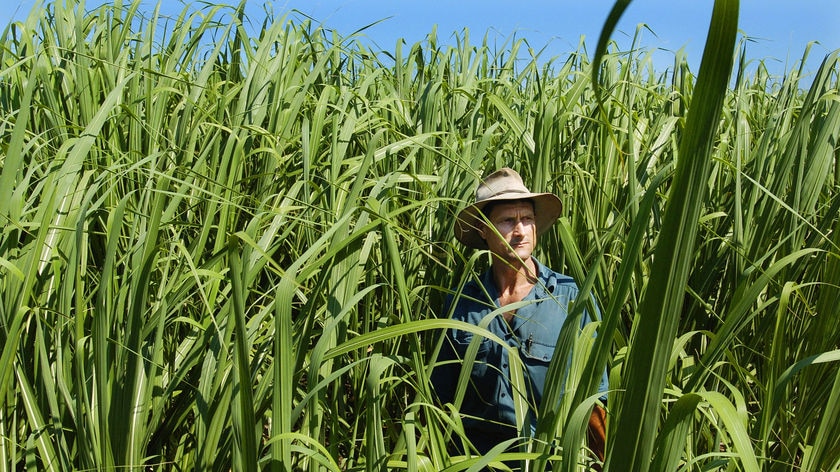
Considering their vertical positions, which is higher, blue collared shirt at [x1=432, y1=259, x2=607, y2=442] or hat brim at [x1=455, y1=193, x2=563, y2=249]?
hat brim at [x1=455, y1=193, x2=563, y2=249]

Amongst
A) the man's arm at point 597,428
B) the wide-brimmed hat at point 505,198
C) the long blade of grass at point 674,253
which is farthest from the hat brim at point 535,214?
the long blade of grass at point 674,253

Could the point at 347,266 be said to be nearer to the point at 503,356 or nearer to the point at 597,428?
the point at 503,356

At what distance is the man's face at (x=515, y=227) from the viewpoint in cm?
218

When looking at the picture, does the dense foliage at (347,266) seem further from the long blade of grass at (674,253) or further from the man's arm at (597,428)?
the man's arm at (597,428)

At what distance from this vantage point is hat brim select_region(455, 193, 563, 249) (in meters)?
2.15

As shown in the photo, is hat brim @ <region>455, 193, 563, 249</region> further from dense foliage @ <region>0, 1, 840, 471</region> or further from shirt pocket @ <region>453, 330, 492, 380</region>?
shirt pocket @ <region>453, 330, 492, 380</region>

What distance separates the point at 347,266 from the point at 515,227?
79 centimetres

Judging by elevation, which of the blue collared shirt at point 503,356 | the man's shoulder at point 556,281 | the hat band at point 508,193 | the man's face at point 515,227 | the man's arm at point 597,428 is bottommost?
the man's arm at point 597,428

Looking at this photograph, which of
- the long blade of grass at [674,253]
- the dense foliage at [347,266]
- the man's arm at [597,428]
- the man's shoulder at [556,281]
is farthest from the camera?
the man's shoulder at [556,281]

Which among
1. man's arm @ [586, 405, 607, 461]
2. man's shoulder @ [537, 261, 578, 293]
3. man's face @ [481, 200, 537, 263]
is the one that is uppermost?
man's face @ [481, 200, 537, 263]

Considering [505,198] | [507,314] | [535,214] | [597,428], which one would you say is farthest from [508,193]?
[597,428]

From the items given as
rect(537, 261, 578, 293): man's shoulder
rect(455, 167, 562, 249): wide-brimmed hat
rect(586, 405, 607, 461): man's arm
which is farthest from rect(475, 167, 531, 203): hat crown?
rect(586, 405, 607, 461): man's arm

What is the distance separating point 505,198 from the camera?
2131mm

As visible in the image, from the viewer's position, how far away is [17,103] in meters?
2.48
